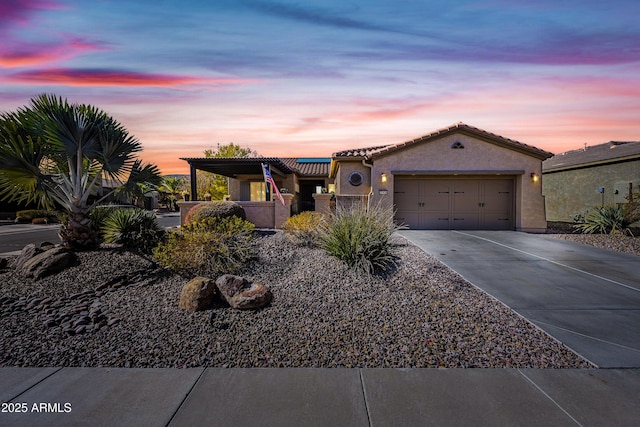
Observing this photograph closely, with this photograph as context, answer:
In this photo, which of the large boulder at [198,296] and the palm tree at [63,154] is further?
the palm tree at [63,154]

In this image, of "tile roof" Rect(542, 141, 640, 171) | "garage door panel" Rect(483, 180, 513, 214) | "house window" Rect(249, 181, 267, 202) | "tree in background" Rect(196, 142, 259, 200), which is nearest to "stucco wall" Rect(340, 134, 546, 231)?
"garage door panel" Rect(483, 180, 513, 214)

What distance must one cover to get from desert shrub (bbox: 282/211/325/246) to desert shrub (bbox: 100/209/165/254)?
3.53 meters

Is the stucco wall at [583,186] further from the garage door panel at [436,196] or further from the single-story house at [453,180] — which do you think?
the garage door panel at [436,196]

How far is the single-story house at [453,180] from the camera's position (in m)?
14.4

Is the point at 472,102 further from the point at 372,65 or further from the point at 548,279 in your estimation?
the point at 548,279

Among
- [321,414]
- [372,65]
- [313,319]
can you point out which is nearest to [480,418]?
[321,414]

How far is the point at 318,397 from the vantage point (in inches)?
115

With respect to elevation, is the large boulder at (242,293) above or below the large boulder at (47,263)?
below

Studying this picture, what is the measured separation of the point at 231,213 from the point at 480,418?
10.1m

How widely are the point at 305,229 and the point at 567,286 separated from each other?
5.82m

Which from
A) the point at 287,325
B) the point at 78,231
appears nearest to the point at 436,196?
the point at 287,325

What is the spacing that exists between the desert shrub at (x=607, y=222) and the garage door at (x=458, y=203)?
9.43 ft

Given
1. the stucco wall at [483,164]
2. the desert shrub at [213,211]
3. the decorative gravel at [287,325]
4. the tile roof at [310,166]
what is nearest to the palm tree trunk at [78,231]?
the decorative gravel at [287,325]

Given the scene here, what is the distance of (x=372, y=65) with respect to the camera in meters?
9.62
